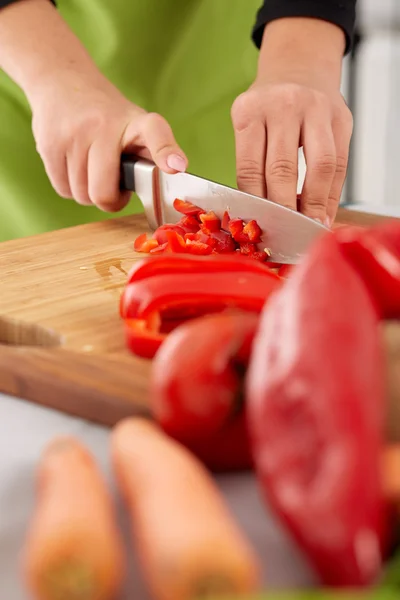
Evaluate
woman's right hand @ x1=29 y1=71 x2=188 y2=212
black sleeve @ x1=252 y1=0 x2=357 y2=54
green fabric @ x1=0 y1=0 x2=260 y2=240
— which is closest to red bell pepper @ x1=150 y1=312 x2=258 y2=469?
woman's right hand @ x1=29 y1=71 x2=188 y2=212

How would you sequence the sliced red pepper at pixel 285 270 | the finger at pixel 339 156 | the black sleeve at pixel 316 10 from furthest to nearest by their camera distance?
the black sleeve at pixel 316 10 → the finger at pixel 339 156 → the sliced red pepper at pixel 285 270

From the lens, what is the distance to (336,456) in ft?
1.73

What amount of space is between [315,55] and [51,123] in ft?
2.03

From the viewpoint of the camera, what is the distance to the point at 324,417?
0.54 meters

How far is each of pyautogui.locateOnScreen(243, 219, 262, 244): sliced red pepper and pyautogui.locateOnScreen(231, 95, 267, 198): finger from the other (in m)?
0.19

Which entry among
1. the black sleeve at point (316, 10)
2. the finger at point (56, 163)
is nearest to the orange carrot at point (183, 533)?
the finger at point (56, 163)

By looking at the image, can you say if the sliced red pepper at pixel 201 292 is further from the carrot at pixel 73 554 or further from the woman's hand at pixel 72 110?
the woman's hand at pixel 72 110

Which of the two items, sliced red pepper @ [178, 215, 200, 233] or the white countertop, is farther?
sliced red pepper @ [178, 215, 200, 233]

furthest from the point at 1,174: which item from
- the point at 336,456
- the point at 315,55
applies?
the point at 336,456

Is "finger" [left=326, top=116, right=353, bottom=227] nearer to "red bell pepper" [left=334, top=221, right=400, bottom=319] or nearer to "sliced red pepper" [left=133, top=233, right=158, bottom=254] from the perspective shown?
"sliced red pepper" [left=133, top=233, right=158, bottom=254]

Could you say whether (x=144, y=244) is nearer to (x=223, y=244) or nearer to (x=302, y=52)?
(x=223, y=244)

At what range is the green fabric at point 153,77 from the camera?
7.20ft

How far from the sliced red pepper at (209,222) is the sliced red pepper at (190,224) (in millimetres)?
32

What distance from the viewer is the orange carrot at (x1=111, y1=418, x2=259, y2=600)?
1.59 ft
